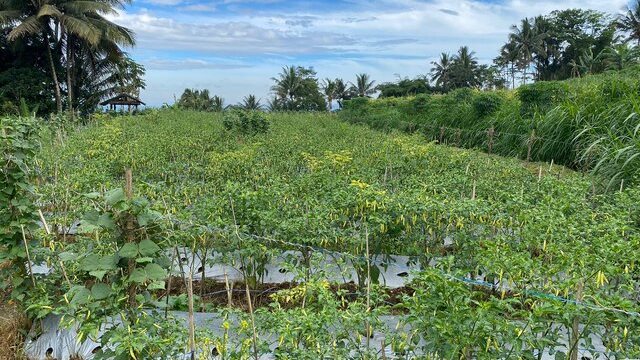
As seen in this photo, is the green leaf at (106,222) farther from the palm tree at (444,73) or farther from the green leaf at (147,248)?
the palm tree at (444,73)

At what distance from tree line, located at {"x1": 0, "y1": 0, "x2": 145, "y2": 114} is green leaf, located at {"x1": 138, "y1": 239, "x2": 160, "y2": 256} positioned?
1745 cm

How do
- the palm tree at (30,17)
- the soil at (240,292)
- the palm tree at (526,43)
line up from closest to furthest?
the soil at (240,292) < the palm tree at (30,17) < the palm tree at (526,43)

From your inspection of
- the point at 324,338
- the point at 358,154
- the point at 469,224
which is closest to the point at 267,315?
the point at 324,338

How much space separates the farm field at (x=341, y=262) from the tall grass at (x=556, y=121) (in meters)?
1.15

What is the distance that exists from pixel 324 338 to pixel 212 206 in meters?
1.60

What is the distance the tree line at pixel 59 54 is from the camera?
60.5ft

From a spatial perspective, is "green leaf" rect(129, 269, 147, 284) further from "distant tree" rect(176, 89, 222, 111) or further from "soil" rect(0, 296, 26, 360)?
"distant tree" rect(176, 89, 222, 111)

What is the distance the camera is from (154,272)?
2039 millimetres

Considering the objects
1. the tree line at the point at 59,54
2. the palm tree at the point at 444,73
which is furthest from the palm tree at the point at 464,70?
the tree line at the point at 59,54

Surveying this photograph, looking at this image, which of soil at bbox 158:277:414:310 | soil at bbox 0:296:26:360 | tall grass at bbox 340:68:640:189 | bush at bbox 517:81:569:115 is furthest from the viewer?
bush at bbox 517:81:569:115

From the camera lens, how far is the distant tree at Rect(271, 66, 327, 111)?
3947cm

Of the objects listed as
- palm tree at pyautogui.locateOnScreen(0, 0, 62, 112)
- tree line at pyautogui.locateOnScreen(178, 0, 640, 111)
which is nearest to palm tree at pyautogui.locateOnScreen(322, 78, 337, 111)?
tree line at pyautogui.locateOnScreen(178, 0, 640, 111)

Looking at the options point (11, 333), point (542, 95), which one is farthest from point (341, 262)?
point (542, 95)

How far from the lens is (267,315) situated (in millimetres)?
2133
